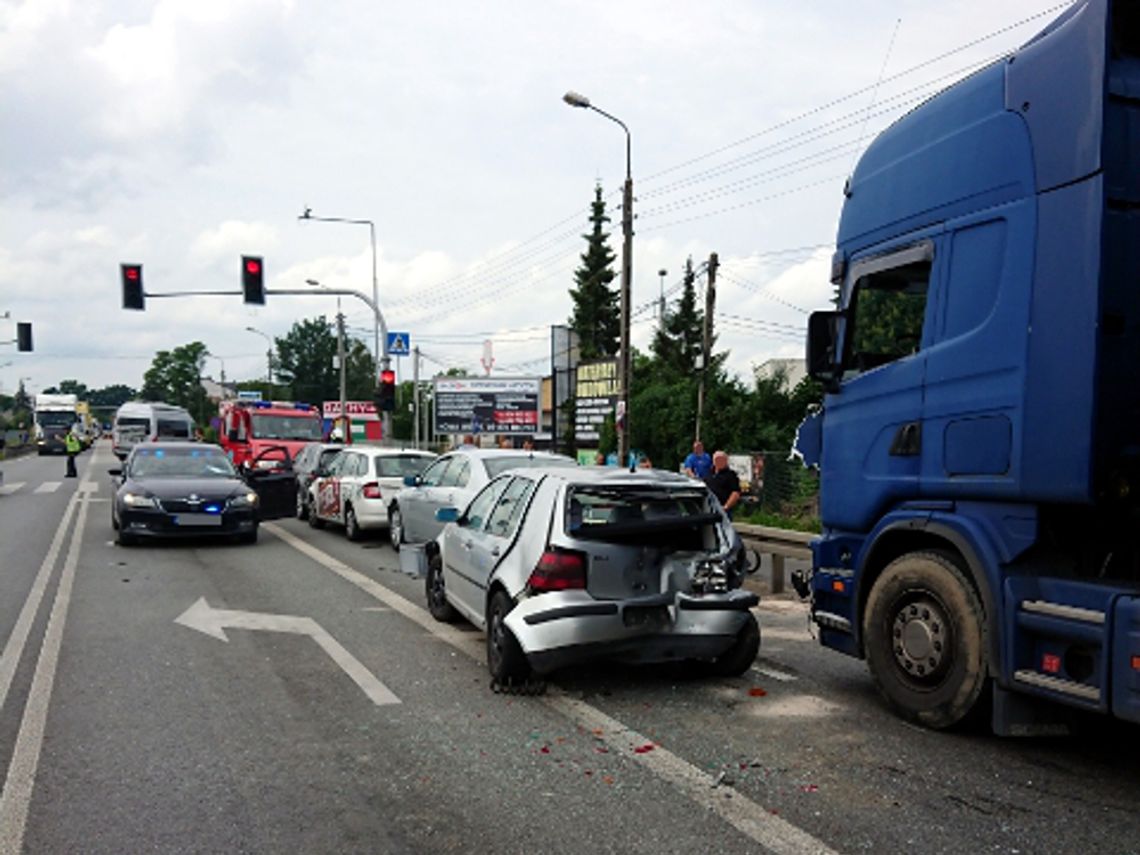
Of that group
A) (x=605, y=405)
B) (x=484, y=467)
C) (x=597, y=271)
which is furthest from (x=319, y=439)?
(x=597, y=271)

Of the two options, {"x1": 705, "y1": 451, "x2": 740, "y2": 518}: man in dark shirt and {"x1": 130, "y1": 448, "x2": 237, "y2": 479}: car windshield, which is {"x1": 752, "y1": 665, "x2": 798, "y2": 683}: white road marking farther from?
{"x1": 130, "y1": 448, "x2": 237, "y2": 479}: car windshield

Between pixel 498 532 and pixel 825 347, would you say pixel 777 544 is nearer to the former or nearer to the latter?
pixel 498 532

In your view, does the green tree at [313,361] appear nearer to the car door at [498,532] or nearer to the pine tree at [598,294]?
the pine tree at [598,294]

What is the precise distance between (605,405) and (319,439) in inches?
334

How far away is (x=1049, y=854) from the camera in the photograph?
12.3 feet

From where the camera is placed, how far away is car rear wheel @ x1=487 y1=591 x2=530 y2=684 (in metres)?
6.06

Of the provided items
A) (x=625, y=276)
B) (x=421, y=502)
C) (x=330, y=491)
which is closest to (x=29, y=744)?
(x=421, y=502)

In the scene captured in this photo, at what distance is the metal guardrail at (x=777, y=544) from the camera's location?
986 cm

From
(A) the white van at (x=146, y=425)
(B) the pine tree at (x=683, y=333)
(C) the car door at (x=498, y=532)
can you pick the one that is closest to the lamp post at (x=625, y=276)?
(C) the car door at (x=498, y=532)

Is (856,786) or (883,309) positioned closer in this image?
(856,786)

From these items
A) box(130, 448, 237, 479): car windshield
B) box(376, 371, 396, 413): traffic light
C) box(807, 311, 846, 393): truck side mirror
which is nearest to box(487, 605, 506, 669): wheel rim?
box(807, 311, 846, 393): truck side mirror

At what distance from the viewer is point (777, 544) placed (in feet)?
33.6

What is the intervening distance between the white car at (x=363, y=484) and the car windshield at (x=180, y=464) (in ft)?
5.72

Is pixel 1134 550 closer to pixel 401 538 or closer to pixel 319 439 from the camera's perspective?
pixel 401 538
